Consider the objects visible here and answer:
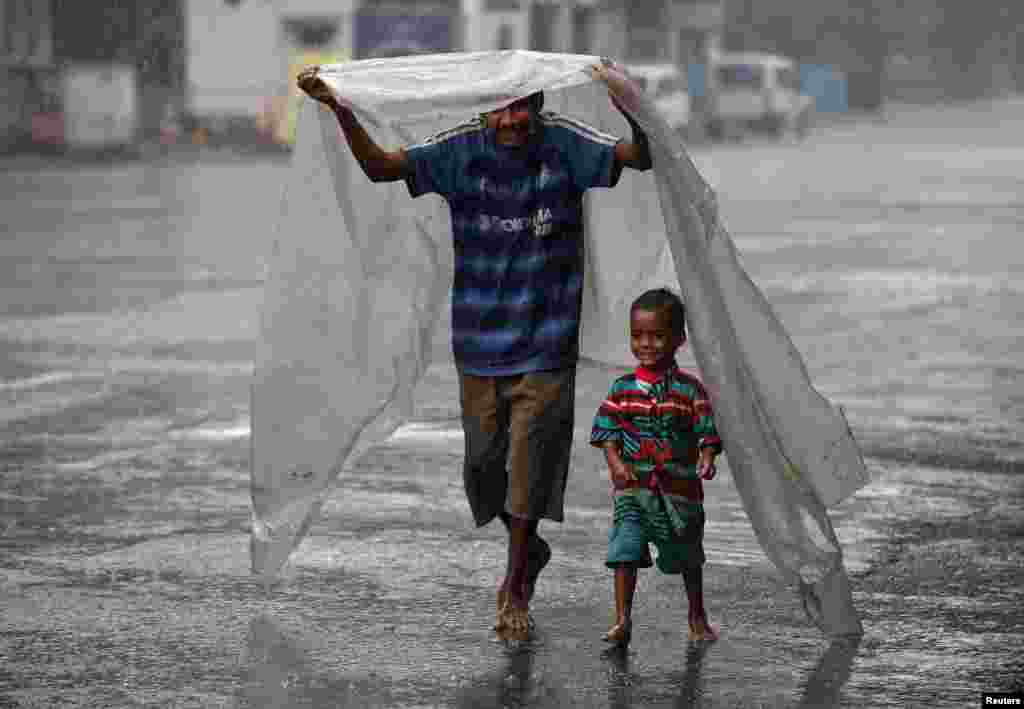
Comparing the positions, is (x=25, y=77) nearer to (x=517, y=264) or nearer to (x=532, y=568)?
(x=532, y=568)

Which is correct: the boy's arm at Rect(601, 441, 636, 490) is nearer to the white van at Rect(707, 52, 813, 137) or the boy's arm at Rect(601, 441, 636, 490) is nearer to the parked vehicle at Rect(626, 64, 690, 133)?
the parked vehicle at Rect(626, 64, 690, 133)

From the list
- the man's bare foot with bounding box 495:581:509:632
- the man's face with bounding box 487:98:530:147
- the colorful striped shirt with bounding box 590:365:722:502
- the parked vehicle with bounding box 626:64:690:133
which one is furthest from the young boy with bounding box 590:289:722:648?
the parked vehicle with bounding box 626:64:690:133

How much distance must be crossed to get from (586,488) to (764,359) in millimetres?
2880

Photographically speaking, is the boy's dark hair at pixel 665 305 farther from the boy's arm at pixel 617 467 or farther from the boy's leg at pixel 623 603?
the boy's leg at pixel 623 603

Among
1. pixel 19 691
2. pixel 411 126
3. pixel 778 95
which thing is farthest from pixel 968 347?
pixel 778 95

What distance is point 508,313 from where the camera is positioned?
6.55 m

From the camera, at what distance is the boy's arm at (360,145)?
21.4 ft

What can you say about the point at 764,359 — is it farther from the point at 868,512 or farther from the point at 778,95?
the point at 778,95

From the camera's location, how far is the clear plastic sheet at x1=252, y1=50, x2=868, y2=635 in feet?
21.4

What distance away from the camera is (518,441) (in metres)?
6.59

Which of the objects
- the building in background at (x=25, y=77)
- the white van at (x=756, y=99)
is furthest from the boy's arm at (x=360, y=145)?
the white van at (x=756, y=99)

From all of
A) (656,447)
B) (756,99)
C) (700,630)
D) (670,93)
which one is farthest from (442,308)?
(756,99)

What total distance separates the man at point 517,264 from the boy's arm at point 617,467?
0.25 meters

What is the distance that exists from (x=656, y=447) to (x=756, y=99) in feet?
185
